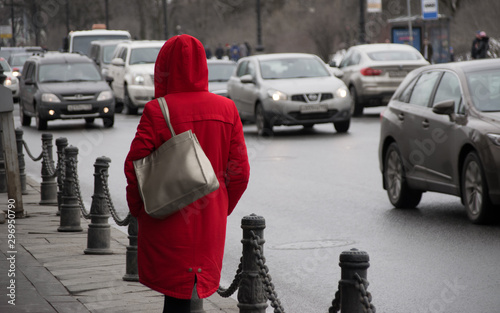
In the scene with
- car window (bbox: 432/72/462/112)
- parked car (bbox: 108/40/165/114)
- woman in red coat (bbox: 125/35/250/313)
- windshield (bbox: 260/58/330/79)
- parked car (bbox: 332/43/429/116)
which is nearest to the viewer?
woman in red coat (bbox: 125/35/250/313)

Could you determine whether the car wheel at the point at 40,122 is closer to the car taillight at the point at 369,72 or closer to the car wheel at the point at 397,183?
the car taillight at the point at 369,72

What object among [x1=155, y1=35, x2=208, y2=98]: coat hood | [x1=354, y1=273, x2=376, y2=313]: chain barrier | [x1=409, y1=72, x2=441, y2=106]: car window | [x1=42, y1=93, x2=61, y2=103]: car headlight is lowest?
[x1=42, y1=93, x2=61, y2=103]: car headlight

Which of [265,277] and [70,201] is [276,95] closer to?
[70,201]

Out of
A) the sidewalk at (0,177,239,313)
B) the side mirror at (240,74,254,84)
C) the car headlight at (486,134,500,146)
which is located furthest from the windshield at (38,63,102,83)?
the car headlight at (486,134,500,146)

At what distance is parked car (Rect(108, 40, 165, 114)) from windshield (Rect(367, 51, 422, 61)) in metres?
6.20

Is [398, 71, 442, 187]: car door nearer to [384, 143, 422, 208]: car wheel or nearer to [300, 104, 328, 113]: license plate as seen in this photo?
[384, 143, 422, 208]: car wheel

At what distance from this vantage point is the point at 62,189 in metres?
9.88

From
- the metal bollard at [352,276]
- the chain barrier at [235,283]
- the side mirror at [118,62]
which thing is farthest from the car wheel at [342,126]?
the metal bollard at [352,276]

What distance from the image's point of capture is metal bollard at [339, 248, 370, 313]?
3.69 m

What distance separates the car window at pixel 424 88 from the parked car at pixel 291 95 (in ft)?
31.0

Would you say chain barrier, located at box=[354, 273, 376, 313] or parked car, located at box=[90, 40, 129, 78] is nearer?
chain barrier, located at box=[354, 273, 376, 313]

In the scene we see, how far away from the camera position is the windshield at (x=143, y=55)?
29391 millimetres

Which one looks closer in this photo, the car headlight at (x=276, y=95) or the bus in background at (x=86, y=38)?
the car headlight at (x=276, y=95)

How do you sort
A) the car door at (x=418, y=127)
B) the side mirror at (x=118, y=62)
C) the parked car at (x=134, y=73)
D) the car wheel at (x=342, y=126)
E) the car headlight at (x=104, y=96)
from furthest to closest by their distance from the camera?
the side mirror at (x=118, y=62)
the parked car at (x=134, y=73)
the car headlight at (x=104, y=96)
the car wheel at (x=342, y=126)
the car door at (x=418, y=127)
